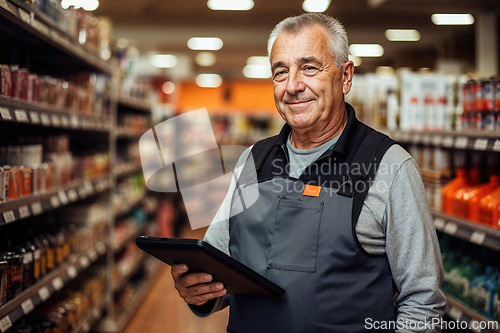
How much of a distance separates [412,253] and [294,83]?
0.66m

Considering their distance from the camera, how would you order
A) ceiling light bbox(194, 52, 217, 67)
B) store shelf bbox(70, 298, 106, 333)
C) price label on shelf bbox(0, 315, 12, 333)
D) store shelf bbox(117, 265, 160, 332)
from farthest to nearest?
ceiling light bbox(194, 52, 217, 67) < store shelf bbox(117, 265, 160, 332) < store shelf bbox(70, 298, 106, 333) < price label on shelf bbox(0, 315, 12, 333)

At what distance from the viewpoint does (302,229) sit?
1.33m

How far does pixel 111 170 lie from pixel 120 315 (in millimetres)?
1340

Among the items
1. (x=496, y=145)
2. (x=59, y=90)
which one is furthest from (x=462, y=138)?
(x=59, y=90)

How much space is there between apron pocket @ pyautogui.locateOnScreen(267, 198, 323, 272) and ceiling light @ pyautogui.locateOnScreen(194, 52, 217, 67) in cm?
997

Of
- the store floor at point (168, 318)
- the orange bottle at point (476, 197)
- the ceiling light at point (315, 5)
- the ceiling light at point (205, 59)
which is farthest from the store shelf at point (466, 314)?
the ceiling light at point (205, 59)

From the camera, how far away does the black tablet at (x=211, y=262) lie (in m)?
1.14

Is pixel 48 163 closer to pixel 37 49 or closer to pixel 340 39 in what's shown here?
pixel 37 49

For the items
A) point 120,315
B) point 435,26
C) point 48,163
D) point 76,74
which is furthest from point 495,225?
point 435,26

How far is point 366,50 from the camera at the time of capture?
9.90 m

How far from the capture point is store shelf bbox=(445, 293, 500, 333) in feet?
6.78

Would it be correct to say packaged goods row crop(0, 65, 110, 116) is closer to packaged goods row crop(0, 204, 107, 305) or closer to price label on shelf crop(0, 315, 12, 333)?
packaged goods row crop(0, 204, 107, 305)

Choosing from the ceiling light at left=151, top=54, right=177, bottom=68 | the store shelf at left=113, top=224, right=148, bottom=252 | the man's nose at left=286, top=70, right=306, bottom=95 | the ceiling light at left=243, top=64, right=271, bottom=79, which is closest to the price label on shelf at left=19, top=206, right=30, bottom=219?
the man's nose at left=286, top=70, right=306, bottom=95

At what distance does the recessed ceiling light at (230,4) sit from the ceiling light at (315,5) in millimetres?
883
